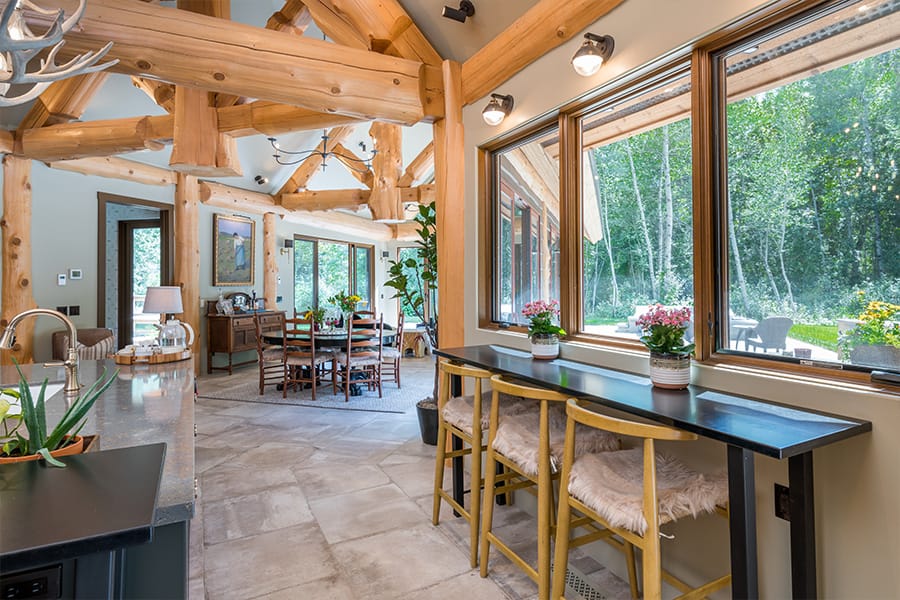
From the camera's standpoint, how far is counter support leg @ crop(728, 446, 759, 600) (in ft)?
4.22

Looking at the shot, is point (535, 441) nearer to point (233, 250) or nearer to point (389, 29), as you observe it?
point (389, 29)

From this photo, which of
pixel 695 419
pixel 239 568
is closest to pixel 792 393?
pixel 695 419

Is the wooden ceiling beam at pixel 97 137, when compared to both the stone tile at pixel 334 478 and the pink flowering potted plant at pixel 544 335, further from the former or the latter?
the pink flowering potted plant at pixel 544 335

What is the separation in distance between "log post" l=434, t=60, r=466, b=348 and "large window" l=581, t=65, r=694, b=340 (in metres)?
1.03

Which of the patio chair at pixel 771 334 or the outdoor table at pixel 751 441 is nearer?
the outdoor table at pixel 751 441

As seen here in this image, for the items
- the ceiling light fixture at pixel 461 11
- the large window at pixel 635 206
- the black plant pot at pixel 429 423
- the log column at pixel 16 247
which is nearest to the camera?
the large window at pixel 635 206

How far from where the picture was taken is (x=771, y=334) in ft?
5.60

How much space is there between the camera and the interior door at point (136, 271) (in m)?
6.83

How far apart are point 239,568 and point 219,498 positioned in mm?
843

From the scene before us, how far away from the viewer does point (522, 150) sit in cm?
310

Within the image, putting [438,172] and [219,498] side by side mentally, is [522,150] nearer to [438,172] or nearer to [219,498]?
[438,172]

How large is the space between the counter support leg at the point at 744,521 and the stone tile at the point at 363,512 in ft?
5.66

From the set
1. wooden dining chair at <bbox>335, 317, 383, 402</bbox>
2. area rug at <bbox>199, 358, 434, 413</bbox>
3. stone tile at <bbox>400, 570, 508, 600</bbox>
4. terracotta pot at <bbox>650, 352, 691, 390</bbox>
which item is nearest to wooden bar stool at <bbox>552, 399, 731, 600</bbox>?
terracotta pot at <bbox>650, 352, 691, 390</bbox>

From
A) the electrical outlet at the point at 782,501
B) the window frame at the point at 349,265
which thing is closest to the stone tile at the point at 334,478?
the electrical outlet at the point at 782,501
